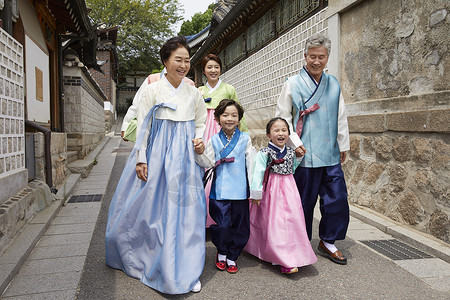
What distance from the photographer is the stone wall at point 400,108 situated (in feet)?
12.7

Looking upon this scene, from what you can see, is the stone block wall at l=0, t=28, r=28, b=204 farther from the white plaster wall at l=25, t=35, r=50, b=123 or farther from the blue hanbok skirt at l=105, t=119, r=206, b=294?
the blue hanbok skirt at l=105, t=119, r=206, b=294

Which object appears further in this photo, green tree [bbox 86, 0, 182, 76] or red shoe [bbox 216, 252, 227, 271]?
green tree [bbox 86, 0, 182, 76]

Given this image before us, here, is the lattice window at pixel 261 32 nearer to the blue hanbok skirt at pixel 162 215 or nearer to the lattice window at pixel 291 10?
the lattice window at pixel 291 10

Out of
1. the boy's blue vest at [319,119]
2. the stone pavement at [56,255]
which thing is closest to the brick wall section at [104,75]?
the stone pavement at [56,255]

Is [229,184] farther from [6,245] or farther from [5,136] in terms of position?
[5,136]

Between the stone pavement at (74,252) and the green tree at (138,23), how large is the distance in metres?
26.4

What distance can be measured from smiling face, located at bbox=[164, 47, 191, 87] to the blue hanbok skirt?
0.39 metres

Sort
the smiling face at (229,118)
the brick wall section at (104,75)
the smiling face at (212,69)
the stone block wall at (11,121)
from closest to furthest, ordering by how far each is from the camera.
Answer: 1. the smiling face at (229,118)
2. the stone block wall at (11,121)
3. the smiling face at (212,69)
4. the brick wall section at (104,75)

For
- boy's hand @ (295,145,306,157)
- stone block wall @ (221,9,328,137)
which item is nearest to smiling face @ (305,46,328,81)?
boy's hand @ (295,145,306,157)

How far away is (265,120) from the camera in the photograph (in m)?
9.49

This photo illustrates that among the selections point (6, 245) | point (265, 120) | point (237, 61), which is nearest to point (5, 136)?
point (6, 245)

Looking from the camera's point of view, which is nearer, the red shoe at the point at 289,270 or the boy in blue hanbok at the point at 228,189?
the red shoe at the point at 289,270

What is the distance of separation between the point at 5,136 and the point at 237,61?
30.6 feet

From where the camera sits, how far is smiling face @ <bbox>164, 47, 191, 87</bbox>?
296 cm
